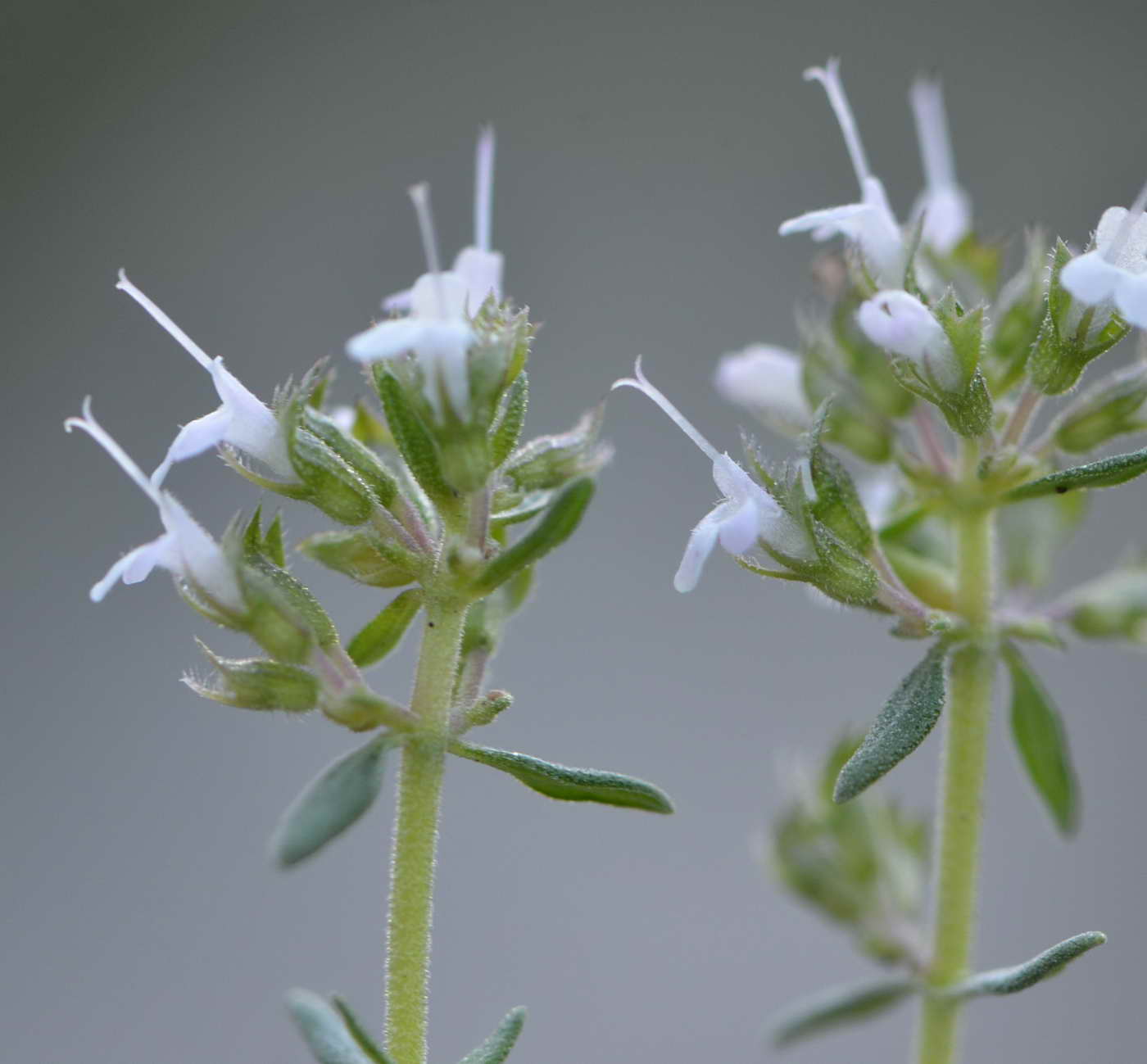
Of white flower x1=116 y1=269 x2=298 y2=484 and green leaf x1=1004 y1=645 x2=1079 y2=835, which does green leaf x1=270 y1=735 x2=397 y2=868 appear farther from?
green leaf x1=1004 y1=645 x2=1079 y2=835

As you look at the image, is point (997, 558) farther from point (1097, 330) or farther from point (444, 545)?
point (444, 545)

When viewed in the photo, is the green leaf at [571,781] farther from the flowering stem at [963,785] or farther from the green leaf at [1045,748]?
the green leaf at [1045,748]

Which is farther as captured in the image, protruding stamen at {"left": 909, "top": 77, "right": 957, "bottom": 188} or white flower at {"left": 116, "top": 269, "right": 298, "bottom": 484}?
protruding stamen at {"left": 909, "top": 77, "right": 957, "bottom": 188}

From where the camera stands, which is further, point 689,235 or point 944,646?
point 689,235

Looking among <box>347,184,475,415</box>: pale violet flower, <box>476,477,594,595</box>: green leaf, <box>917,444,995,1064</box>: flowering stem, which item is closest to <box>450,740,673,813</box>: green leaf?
<box>476,477,594,595</box>: green leaf

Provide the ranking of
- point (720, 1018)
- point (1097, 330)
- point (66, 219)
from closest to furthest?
point (1097, 330), point (720, 1018), point (66, 219)

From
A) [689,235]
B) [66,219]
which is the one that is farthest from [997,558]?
[66,219]

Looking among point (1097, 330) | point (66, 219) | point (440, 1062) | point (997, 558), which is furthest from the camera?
point (66, 219)
